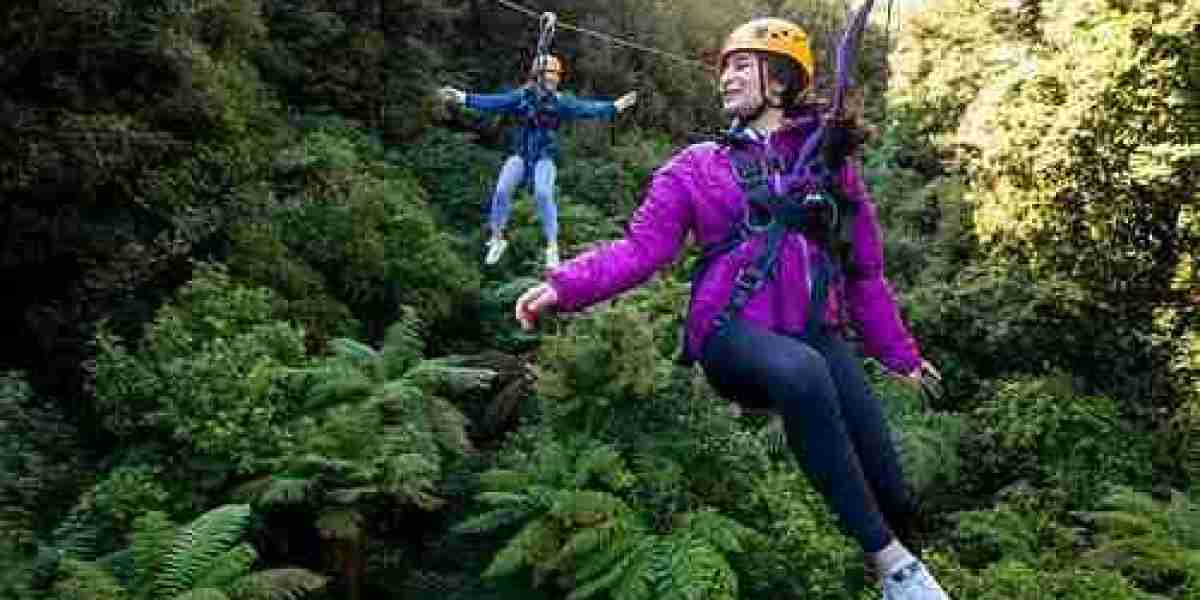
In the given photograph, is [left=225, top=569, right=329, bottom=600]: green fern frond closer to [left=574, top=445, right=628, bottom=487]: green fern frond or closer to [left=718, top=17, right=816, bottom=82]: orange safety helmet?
[left=574, top=445, right=628, bottom=487]: green fern frond

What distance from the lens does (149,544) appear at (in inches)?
263

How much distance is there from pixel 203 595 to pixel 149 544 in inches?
28.6

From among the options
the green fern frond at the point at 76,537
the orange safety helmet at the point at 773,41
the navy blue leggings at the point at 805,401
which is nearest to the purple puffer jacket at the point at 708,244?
the navy blue leggings at the point at 805,401

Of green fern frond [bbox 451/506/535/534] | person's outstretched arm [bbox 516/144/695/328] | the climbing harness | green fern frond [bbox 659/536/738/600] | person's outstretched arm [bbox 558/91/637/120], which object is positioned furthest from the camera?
person's outstretched arm [bbox 558/91/637/120]

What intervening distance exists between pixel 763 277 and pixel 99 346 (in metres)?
6.28

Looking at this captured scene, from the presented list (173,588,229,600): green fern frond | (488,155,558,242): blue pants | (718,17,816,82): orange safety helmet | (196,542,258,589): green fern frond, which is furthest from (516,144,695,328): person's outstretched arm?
(488,155,558,242): blue pants

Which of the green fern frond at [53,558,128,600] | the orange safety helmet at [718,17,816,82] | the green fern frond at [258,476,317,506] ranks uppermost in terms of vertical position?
the orange safety helmet at [718,17,816,82]

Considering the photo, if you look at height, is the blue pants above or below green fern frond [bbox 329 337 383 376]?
above

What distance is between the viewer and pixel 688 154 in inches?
153

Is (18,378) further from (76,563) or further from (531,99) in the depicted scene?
(531,99)

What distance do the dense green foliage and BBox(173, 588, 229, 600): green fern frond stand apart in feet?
0.86

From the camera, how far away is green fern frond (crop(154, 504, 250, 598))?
6508 mm

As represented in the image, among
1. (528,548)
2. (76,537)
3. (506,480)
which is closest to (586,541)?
(528,548)

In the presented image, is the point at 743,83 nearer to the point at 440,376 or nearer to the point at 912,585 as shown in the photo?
the point at 912,585
